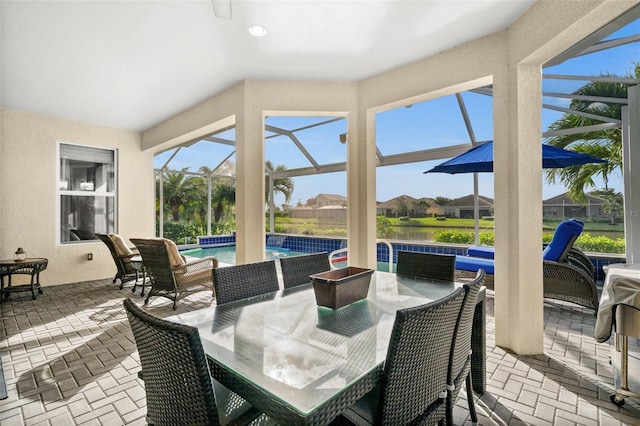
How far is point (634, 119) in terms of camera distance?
4.10m

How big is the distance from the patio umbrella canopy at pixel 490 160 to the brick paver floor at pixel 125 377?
6.08 feet

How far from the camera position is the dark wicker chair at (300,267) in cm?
232

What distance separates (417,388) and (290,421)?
1.90ft

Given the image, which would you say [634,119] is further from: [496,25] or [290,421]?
[290,421]

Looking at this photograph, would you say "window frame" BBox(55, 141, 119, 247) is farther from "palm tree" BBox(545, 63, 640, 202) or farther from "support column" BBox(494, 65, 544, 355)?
"palm tree" BBox(545, 63, 640, 202)

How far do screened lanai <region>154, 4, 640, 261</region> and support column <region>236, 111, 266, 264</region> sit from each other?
46 cm

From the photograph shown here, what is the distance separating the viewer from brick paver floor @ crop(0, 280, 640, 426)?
6.41 feet

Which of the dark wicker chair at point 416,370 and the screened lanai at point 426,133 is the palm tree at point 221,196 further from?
the dark wicker chair at point 416,370

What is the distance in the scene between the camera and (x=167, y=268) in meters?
4.14

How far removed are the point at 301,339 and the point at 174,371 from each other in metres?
0.51

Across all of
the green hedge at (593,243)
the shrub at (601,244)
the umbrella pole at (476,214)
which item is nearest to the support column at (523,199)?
the green hedge at (593,243)

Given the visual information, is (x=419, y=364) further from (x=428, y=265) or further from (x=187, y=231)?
(x=187, y=231)

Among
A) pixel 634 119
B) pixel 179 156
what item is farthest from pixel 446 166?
pixel 179 156

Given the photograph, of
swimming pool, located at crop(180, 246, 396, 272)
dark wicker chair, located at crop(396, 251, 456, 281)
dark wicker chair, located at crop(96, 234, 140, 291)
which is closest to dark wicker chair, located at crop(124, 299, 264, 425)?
dark wicker chair, located at crop(396, 251, 456, 281)
